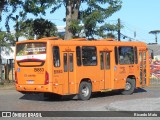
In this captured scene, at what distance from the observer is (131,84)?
84.3 feet

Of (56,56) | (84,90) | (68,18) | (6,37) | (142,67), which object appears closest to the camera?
(56,56)

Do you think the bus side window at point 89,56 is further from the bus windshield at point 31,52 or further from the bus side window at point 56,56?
the bus windshield at point 31,52

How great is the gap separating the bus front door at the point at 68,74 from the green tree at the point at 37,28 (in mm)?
12518

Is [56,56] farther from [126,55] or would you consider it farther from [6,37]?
[6,37]

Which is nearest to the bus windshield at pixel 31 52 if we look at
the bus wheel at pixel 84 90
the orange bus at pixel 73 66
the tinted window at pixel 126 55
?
the orange bus at pixel 73 66

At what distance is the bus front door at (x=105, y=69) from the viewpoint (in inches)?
930

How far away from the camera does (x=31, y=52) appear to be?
845 inches

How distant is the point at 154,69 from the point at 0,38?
48.9 ft

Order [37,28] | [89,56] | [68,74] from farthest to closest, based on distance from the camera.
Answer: [37,28], [89,56], [68,74]

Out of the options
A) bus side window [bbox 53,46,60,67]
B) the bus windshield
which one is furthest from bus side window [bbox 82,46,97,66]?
the bus windshield

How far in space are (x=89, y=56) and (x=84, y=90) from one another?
1.65 m

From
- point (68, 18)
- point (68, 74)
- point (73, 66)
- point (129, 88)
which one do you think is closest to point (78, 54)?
point (73, 66)

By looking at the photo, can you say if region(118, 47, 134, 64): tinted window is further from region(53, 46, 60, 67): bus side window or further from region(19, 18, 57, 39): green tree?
region(19, 18, 57, 39): green tree

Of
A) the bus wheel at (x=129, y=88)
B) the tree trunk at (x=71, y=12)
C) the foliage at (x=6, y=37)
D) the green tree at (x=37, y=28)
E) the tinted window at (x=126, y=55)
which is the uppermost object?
the tree trunk at (x=71, y=12)
